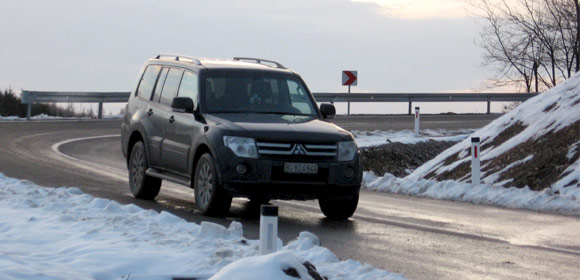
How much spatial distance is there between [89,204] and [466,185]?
6.89 m

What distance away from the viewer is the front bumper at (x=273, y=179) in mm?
10922

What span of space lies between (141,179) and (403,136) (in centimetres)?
1868

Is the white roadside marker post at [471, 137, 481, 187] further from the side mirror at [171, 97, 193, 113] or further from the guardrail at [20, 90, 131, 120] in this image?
the guardrail at [20, 90, 131, 120]

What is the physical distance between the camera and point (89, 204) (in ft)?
36.4

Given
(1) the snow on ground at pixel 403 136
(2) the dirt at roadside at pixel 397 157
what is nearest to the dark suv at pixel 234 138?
(2) the dirt at roadside at pixel 397 157

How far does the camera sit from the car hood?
35.9 feet

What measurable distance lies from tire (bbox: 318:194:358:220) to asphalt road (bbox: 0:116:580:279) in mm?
120

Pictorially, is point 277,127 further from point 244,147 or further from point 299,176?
point 299,176

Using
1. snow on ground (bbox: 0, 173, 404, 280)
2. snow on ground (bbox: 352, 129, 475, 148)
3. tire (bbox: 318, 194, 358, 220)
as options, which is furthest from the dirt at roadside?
snow on ground (bbox: 0, 173, 404, 280)

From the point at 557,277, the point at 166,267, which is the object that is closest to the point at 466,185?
the point at 557,277

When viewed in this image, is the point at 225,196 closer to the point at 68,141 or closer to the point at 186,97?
the point at 186,97

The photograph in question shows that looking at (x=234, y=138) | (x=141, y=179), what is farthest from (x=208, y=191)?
(x=141, y=179)

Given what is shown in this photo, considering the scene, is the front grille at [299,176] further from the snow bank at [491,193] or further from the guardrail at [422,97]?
the guardrail at [422,97]

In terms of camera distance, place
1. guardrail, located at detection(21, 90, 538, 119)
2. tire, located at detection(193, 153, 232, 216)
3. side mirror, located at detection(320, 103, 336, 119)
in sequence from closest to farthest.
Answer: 1. tire, located at detection(193, 153, 232, 216)
2. side mirror, located at detection(320, 103, 336, 119)
3. guardrail, located at detection(21, 90, 538, 119)
